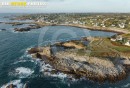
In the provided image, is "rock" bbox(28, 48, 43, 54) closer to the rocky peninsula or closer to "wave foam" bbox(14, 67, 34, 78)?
the rocky peninsula

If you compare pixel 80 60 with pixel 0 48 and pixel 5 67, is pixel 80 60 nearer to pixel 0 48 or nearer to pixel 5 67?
pixel 5 67

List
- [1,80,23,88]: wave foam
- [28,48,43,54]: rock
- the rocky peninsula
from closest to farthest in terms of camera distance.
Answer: [1,80,23,88]: wave foam < the rocky peninsula < [28,48,43,54]: rock

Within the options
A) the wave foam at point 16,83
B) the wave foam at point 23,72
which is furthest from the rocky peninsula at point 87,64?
the wave foam at point 16,83

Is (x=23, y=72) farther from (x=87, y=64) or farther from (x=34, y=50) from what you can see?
(x=34, y=50)

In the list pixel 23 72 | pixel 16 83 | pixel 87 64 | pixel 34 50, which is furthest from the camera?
pixel 34 50

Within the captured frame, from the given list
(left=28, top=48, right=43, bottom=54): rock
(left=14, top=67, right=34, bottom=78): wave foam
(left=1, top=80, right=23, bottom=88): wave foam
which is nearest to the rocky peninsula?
(left=28, top=48, right=43, bottom=54): rock

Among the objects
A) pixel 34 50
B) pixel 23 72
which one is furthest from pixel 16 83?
pixel 34 50

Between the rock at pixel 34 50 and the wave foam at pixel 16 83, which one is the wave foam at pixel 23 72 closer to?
the wave foam at pixel 16 83

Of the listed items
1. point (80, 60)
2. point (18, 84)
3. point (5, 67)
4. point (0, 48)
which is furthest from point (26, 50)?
point (18, 84)
